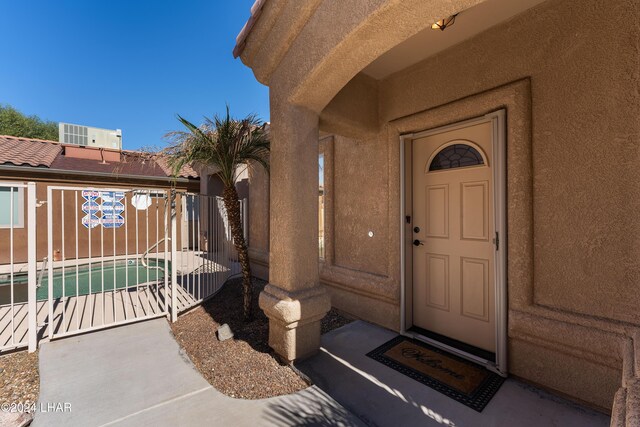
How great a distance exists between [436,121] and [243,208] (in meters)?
5.23

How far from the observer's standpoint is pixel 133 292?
5449 mm

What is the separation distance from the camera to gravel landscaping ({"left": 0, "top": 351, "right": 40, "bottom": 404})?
2414 millimetres

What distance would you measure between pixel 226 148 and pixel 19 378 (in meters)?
3.20

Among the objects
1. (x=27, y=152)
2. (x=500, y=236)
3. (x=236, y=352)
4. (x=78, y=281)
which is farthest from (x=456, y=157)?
(x=27, y=152)

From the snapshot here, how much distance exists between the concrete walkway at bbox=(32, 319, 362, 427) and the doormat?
1001 mm

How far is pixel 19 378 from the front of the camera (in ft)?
8.77

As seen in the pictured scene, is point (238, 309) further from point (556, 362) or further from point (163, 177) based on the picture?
point (163, 177)

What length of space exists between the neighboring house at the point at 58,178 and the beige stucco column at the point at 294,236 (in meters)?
5.58

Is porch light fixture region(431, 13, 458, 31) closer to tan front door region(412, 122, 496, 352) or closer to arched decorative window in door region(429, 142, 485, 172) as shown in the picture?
tan front door region(412, 122, 496, 352)

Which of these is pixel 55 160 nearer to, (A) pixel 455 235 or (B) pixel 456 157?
(B) pixel 456 157

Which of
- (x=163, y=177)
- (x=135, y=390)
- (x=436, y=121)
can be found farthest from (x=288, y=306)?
(x=163, y=177)

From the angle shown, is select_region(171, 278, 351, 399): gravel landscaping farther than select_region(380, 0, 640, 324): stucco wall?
Yes

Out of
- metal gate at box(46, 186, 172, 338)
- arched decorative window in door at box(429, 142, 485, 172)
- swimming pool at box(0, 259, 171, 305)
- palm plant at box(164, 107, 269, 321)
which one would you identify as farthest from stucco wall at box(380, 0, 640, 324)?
swimming pool at box(0, 259, 171, 305)

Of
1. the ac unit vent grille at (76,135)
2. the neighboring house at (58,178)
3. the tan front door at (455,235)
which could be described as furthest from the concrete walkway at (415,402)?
the ac unit vent grille at (76,135)
